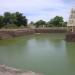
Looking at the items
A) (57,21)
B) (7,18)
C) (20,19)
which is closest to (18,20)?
(20,19)

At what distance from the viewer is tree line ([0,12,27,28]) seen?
63875 millimetres

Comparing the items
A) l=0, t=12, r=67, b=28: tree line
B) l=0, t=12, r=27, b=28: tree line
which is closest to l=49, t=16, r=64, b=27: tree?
l=0, t=12, r=67, b=28: tree line

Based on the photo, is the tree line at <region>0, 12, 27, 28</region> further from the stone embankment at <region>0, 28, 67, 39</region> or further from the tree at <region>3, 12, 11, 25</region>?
the stone embankment at <region>0, 28, 67, 39</region>

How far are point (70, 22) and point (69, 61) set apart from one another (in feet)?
141

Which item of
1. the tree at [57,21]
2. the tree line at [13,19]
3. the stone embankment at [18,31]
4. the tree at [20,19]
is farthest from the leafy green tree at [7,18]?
the tree at [57,21]

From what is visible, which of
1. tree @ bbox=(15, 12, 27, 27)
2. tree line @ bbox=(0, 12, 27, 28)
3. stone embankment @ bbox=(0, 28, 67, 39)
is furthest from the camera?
tree @ bbox=(15, 12, 27, 27)

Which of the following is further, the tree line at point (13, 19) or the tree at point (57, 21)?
the tree at point (57, 21)

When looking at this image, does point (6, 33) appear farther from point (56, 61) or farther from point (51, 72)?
point (51, 72)

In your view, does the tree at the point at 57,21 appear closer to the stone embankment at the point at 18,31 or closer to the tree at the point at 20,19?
the stone embankment at the point at 18,31

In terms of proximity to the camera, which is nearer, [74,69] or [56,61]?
[74,69]

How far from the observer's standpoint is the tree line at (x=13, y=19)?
210ft

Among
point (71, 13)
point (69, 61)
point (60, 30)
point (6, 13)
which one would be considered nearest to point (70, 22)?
point (71, 13)

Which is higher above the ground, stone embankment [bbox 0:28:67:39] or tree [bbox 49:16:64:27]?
tree [bbox 49:16:64:27]

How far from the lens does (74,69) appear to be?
15.8 metres
